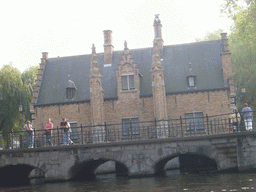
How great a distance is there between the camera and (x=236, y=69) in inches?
1432

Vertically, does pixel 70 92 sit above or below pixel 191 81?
below

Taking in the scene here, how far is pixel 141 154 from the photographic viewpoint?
19.4 metres

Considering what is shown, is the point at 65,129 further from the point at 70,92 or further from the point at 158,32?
the point at 158,32

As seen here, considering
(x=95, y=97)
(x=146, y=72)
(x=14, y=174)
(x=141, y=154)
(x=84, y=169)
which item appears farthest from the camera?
(x=146, y=72)

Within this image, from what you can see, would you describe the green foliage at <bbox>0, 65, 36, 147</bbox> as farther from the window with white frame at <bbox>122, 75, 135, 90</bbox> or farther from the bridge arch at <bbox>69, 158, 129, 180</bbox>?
the bridge arch at <bbox>69, 158, 129, 180</bbox>

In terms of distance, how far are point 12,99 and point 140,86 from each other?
12.2 m

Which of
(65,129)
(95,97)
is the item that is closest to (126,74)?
(95,97)

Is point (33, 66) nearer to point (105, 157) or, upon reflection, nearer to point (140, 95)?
point (140, 95)

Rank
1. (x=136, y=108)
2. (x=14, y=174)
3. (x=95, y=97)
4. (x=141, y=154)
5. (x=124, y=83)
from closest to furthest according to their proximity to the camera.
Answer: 1. (x=141, y=154)
2. (x=14, y=174)
3. (x=95, y=97)
4. (x=136, y=108)
5. (x=124, y=83)

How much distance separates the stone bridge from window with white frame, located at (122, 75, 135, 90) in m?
8.51

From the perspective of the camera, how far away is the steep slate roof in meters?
28.5

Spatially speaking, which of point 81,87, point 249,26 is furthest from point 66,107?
point 249,26

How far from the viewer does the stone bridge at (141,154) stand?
59.2ft

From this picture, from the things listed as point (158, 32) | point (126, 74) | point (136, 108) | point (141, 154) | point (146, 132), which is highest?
point (158, 32)
